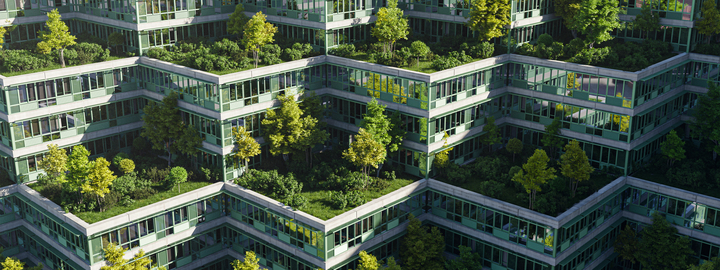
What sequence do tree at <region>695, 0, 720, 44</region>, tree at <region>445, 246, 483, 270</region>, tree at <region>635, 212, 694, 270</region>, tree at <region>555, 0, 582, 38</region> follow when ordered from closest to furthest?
1. tree at <region>635, 212, 694, 270</region>
2. tree at <region>445, 246, 483, 270</region>
3. tree at <region>695, 0, 720, 44</region>
4. tree at <region>555, 0, 582, 38</region>

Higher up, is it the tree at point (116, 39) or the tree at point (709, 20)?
the tree at point (709, 20)

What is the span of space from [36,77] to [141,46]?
381 inches

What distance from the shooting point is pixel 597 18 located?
197ft

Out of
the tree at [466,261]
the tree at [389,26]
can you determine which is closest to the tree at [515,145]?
the tree at [466,261]

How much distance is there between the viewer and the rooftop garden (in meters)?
60.0

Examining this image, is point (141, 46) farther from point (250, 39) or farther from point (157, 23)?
point (250, 39)

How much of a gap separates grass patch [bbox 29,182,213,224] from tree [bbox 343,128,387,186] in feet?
42.0

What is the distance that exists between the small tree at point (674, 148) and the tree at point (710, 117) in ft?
7.56

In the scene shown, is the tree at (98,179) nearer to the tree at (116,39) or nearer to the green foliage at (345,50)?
the tree at (116,39)

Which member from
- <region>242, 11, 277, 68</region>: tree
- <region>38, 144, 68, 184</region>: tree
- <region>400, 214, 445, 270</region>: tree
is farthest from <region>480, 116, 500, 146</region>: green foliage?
<region>38, 144, 68, 184</region>: tree

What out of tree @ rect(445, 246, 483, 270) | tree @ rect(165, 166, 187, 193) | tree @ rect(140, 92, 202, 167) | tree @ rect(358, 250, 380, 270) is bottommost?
tree @ rect(445, 246, 483, 270)

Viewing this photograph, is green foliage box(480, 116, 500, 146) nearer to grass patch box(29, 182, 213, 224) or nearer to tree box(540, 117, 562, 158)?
tree box(540, 117, 562, 158)

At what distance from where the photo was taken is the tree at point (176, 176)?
5684cm

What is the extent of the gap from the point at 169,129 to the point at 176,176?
5712 mm
